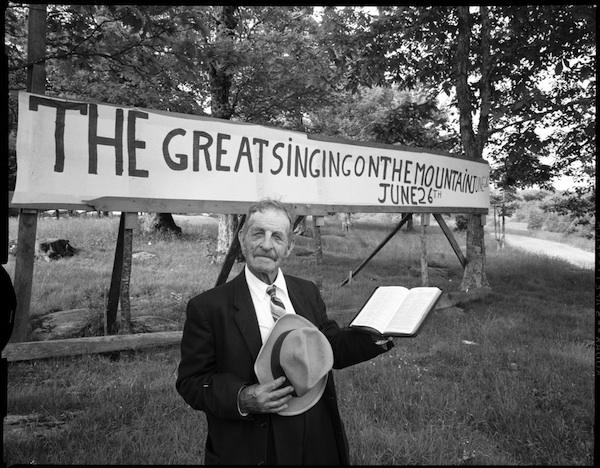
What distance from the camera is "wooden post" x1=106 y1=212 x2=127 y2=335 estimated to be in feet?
19.0

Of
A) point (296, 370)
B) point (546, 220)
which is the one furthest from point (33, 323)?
point (546, 220)

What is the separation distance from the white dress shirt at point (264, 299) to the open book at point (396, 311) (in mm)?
394

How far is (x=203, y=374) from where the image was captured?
2.23 meters

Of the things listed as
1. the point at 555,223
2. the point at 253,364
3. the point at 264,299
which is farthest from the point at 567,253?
the point at 253,364

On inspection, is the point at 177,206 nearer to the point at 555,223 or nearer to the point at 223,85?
the point at 223,85

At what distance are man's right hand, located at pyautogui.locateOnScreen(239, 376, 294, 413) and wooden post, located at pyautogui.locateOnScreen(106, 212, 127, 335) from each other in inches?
165

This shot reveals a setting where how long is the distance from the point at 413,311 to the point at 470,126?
31.2 feet

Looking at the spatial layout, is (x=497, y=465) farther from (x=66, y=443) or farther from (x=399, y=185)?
(x=399, y=185)

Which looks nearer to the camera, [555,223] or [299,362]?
[299,362]

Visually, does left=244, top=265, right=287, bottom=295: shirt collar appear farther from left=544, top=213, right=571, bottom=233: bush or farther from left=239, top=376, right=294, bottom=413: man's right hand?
left=544, top=213, right=571, bottom=233: bush

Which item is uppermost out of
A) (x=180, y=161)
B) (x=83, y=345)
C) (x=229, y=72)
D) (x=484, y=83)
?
(x=229, y=72)

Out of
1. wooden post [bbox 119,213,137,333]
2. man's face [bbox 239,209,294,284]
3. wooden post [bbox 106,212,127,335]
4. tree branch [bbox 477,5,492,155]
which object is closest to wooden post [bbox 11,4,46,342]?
wooden post [bbox 106,212,127,335]

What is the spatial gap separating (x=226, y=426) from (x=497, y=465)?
2.59 m

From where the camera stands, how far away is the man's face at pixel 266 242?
2324 mm
